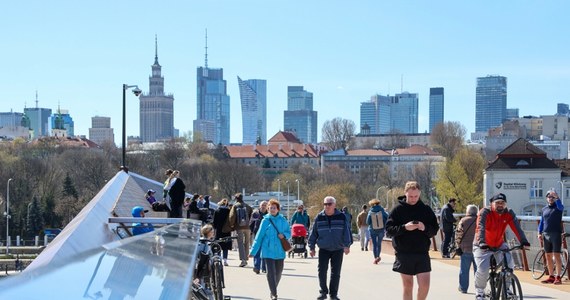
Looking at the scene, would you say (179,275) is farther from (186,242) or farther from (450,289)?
(450,289)

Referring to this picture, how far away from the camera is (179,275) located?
4.45 meters

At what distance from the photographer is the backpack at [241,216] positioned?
20.6 m

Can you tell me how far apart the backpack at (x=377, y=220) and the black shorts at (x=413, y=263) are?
1281 centimetres

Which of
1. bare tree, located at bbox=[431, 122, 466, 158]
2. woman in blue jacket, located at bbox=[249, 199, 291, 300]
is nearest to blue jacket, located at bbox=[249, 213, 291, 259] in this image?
woman in blue jacket, located at bbox=[249, 199, 291, 300]

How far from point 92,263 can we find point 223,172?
13091cm

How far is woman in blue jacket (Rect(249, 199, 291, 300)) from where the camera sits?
14.0 m

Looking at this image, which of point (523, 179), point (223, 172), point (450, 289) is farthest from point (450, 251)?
point (223, 172)

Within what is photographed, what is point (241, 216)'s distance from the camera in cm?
2073

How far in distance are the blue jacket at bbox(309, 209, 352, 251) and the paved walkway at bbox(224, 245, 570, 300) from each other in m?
1.34

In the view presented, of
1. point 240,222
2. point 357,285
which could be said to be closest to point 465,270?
point 357,285

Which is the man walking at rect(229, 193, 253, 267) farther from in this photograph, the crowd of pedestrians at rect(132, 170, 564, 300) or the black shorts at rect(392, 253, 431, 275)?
the black shorts at rect(392, 253, 431, 275)

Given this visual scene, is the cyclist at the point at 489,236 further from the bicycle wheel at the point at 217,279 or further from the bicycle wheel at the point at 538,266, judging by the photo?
the bicycle wheel at the point at 538,266

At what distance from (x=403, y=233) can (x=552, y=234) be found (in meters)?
7.25

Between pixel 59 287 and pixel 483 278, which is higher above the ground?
pixel 59 287
